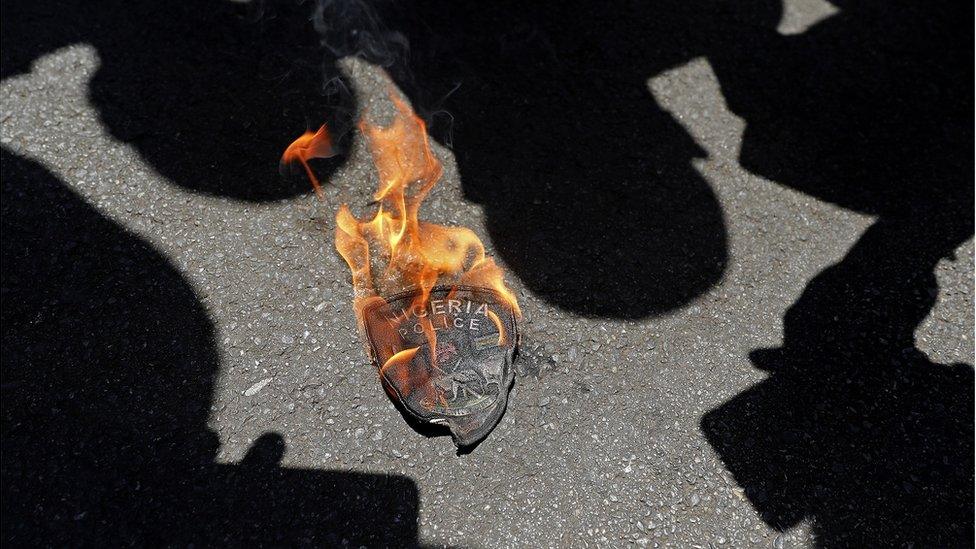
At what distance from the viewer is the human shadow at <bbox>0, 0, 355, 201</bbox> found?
358 cm

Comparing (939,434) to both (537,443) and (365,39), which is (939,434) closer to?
(537,443)

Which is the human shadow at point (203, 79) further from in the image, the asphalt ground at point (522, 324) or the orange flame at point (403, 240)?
the orange flame at point (403, 240)

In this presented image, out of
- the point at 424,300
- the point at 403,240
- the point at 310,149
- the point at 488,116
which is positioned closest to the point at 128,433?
the point at 424,300

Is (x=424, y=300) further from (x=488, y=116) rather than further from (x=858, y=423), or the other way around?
(x=858, y=423)

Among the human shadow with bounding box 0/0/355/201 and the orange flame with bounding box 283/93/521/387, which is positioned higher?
the human shadow with bounding box 0/0/355/201

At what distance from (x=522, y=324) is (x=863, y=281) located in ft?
5.87

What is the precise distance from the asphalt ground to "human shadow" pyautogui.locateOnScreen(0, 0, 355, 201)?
0.02 m

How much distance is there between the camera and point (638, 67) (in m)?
4.21

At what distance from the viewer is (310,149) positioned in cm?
A: 365

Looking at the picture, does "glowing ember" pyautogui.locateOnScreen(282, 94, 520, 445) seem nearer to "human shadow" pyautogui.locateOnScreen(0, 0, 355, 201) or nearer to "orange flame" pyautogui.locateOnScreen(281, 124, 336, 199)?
"orange flame" pyautogui.locateOnScreen(281, 124, 336, 199)

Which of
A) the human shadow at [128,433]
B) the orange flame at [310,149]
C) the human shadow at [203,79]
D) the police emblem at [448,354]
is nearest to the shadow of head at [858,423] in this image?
the police emblem at [448,354]

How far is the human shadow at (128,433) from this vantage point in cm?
267

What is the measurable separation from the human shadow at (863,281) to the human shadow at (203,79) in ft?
8.09

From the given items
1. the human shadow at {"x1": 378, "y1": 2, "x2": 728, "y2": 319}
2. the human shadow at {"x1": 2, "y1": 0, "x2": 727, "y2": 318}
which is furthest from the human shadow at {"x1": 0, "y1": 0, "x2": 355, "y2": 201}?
the human shadow at {"x1": 378, "y1": 2, "x2": 728, "y2": 319}
